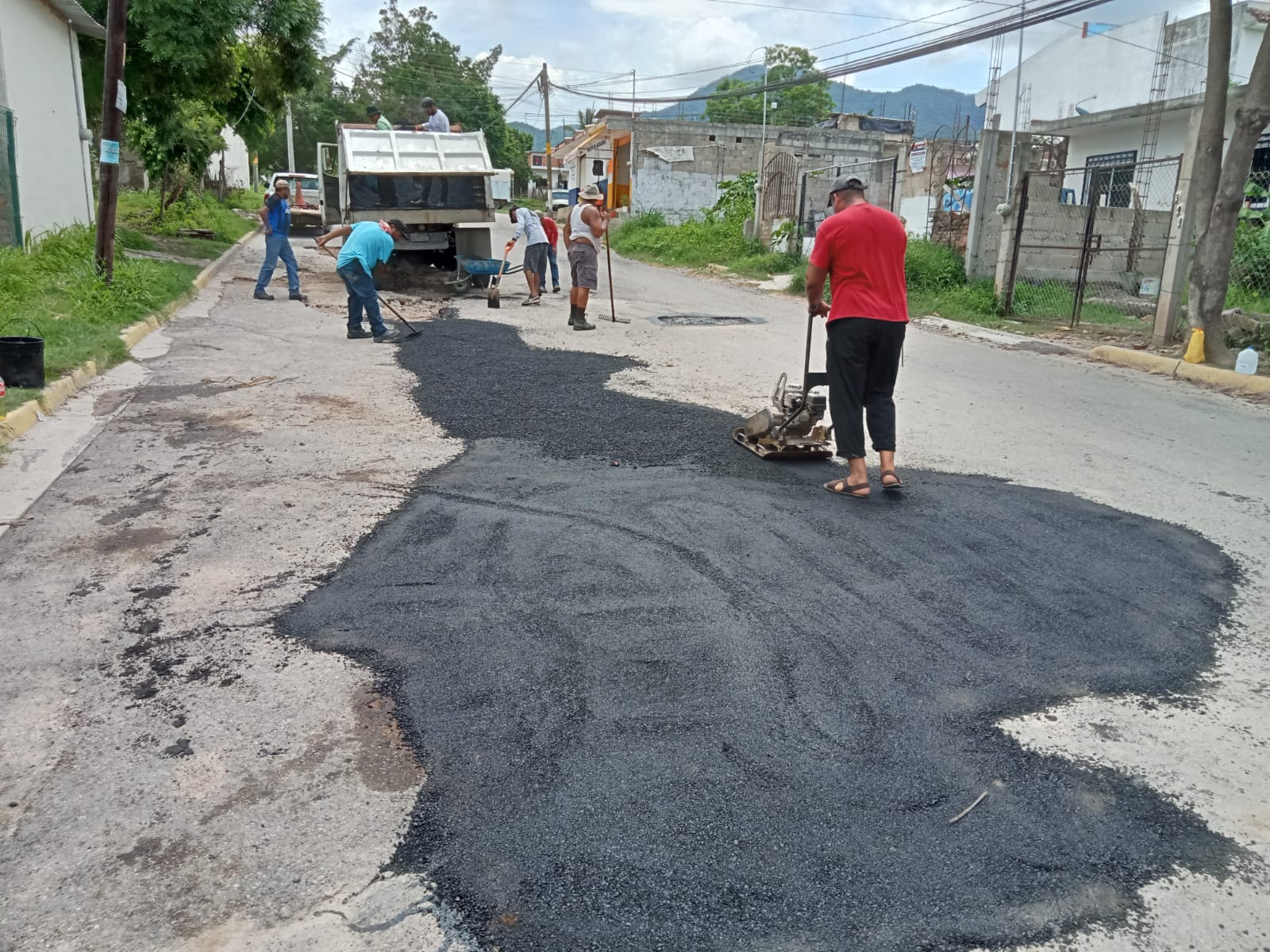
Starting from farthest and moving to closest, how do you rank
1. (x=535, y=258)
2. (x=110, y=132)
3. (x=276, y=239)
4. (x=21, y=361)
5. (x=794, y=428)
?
(x=535, y=258)
(x=276, y=239)
(x=110, y=132)
(x=21, y=361)
(x=794, y=428)

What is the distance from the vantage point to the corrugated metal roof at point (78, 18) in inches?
582

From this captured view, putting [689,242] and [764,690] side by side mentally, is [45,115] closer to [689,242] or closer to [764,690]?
[764,690]

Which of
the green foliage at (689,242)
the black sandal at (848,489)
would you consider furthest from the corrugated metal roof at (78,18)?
the black sandal at (848,489)

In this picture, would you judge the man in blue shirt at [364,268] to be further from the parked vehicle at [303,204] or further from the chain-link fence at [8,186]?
the parked vehicle at [303,204]

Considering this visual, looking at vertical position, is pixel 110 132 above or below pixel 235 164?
below

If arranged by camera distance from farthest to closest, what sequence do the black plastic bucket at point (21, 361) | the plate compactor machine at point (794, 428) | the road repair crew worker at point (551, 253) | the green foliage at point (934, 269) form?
the green foliage at point (934, 269) → the road repair crew worker at point (551, 253) → the black plastic bucket at point (21, 361) → the plate compactor machine at point (794, 428)

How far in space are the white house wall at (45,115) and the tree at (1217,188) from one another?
15648mm

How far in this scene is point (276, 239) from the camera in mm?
13766

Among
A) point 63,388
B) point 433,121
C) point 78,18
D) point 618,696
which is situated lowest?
point 618,696

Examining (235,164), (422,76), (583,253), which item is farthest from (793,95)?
(583,253)

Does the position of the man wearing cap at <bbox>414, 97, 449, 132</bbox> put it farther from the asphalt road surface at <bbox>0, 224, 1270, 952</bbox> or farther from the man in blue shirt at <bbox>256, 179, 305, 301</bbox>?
the asphalt road surface at <bbox>0, 224, 1270, 952</bbox>

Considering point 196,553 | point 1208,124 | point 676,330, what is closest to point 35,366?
point 196,553

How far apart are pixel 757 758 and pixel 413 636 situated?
145 centimetres

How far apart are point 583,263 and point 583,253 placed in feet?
0.44
